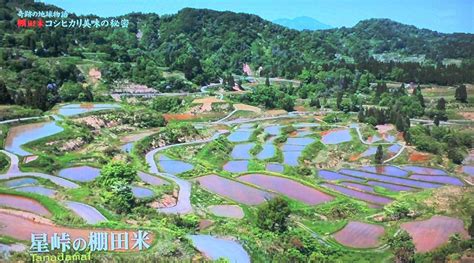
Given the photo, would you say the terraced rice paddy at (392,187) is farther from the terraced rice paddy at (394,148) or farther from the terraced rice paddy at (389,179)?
the terraced rice paddy at (394,148)

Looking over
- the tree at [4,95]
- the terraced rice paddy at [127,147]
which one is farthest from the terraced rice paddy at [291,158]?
the tree at [4,95]

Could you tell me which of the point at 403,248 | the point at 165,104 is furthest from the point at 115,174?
the point at 165,104

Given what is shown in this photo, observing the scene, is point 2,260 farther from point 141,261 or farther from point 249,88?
point 249,88

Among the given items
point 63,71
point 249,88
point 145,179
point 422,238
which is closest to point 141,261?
point 145,179

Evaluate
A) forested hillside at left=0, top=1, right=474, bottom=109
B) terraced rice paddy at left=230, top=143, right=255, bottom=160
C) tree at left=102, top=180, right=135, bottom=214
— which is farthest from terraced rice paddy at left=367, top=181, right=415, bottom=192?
forested hillside at left=0, top=1, right=474, bottom=109

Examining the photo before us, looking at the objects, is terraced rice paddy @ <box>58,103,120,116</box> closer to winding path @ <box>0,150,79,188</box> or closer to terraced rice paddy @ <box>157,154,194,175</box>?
terraced rice paddy @ <box>157,154,194,175</box>

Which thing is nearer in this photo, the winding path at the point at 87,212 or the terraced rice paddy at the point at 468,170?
the winding path at the point at 87,212
